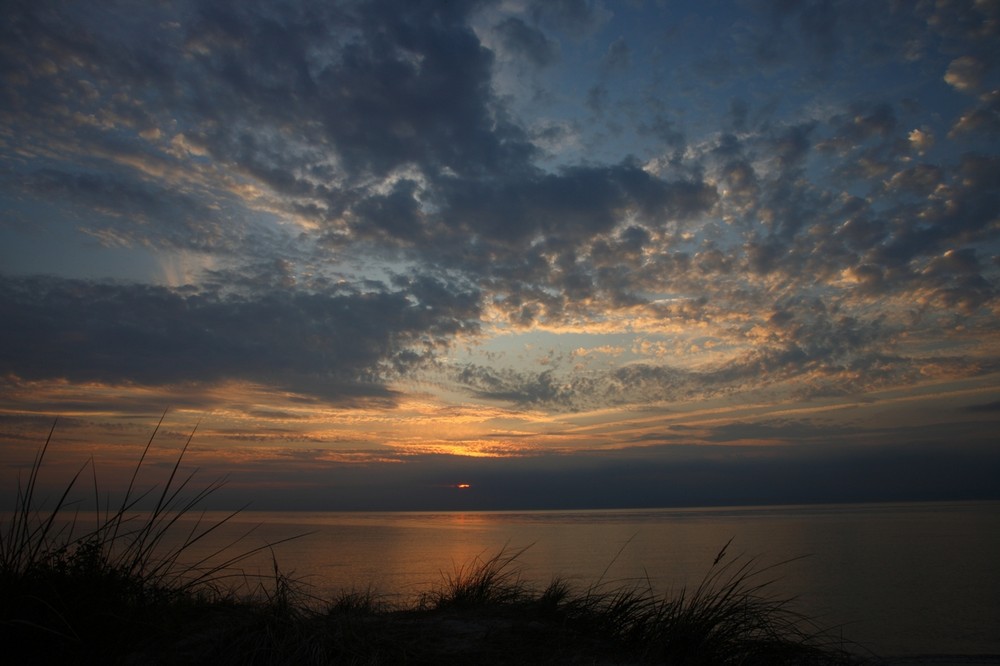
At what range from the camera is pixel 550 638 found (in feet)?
21.7

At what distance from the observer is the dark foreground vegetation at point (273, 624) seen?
4.02 meters

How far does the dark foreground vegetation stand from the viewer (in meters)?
4.02

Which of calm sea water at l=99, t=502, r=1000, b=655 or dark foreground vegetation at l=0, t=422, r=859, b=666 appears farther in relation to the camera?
calm sea water at l=99, t=502, r=1000, b=655

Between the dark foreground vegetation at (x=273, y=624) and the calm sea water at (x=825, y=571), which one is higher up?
the dark foreground vegetation at (x=273, y=624)

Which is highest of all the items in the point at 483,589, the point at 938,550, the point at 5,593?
the point at 5,593

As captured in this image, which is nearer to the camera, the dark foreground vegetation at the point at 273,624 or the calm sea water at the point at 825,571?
the dark foreground vegetation at the point at 273,624

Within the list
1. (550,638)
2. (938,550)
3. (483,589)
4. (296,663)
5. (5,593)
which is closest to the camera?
(5,593)

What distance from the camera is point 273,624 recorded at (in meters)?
5.91

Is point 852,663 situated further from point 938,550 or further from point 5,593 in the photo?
point 938,550

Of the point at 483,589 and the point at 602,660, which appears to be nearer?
the point at 602,660

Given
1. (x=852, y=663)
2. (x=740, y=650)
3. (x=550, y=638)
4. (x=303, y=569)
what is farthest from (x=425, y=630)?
(x=303, y=569)

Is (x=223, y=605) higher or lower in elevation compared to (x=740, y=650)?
higher

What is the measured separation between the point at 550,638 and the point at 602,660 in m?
0.74

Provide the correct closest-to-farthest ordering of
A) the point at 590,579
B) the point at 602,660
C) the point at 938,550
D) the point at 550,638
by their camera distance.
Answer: the point at 602,660, the point at 550,638, the point at 590,579, the point at 938,550
